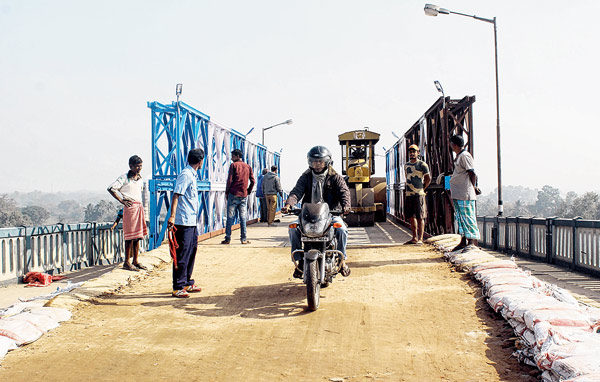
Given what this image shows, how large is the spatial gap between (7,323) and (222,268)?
4309mm

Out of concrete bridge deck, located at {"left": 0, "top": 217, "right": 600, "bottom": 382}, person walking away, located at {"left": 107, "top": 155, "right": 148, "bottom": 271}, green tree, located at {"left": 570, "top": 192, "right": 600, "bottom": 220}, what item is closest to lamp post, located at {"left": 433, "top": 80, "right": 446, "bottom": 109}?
concrete bridge deck, located at {"left": 0, "top": 217, "right": 600, "bottom": 382}

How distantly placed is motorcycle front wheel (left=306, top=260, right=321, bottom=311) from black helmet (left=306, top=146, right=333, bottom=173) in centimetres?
156

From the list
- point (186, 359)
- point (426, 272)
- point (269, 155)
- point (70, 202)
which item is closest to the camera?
point (186, 359)

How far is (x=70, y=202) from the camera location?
595 feet

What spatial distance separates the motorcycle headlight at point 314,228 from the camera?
6.28 m

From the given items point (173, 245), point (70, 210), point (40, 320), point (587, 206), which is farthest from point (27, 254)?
point (70, 210)

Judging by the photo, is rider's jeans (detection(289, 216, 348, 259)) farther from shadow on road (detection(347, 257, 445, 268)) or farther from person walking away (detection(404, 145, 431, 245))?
person walking away (detection(404, 145, 431, 245))

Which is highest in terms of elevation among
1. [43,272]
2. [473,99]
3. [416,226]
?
[473,99]

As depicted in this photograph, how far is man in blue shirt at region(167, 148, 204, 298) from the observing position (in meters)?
7.08

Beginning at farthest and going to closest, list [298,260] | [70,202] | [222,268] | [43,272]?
[70,202]
[43,272]
[222,268]
[298,260]

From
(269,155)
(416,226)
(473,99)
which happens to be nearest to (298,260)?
(416,226)

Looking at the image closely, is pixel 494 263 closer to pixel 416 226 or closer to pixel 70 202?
pixel 416 226

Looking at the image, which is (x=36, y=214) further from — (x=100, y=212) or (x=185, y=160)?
(x=185, y=160)

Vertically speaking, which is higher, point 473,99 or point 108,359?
point 473,99
